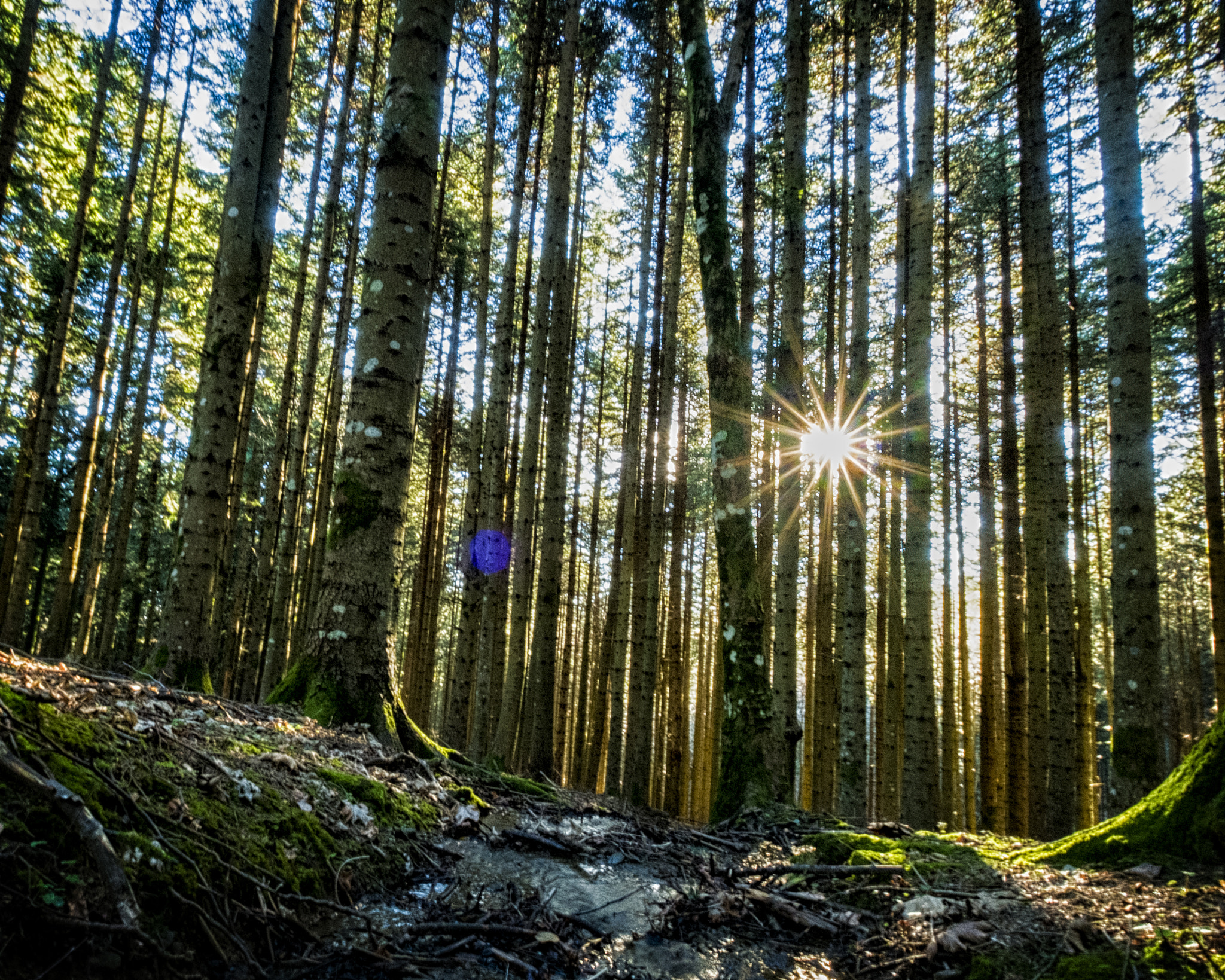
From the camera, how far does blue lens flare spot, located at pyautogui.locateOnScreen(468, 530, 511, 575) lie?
1024 cm

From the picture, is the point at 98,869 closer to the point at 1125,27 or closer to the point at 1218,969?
the point at 1218,969

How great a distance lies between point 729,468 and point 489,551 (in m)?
6.78

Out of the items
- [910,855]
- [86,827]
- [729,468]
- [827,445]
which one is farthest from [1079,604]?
[86,827]

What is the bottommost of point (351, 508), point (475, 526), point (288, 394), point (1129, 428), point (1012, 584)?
point (351, 508)

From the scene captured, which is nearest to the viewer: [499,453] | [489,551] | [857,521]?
[857,521]

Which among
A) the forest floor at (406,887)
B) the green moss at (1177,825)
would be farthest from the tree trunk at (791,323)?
the forest floor at (406,887)

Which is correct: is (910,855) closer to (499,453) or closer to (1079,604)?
(499,453)

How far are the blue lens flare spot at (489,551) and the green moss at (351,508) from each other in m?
5.49

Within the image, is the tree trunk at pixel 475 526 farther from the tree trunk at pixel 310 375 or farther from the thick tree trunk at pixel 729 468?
the thick tree trunk at pixel 729 468

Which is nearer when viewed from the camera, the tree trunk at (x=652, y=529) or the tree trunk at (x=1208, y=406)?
the tree trunk at (x=1208, y=406)

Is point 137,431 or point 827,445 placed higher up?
point 137,431

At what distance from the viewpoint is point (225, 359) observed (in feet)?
17.9

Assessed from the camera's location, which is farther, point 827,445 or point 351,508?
point 827,445

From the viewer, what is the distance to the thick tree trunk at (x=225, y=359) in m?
5.23
